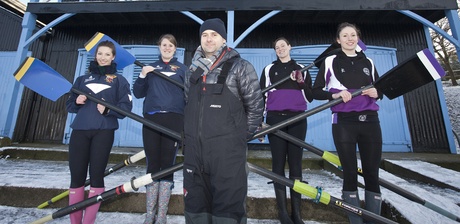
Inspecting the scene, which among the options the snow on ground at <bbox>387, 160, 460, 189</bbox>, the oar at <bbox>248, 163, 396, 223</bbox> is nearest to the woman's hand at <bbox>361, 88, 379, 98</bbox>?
the oar at <bbox>248, 163, 396, 223</bbox>

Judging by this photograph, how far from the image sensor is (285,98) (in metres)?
2.51

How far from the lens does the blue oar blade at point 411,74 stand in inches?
70.4

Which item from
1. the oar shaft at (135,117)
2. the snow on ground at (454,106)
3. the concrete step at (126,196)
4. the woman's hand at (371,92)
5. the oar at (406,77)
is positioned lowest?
the concrete step at (126,196)

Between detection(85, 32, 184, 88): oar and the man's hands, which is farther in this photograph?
detection(85, 32, 184, 88): oar

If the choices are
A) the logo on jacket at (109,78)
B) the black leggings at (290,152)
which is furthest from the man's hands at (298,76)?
the logo on jacket at (109,78)

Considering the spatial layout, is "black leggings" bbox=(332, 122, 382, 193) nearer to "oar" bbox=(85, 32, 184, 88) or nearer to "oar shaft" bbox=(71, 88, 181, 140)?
"oar shaft" bbox=(71, 88, 181, 140)

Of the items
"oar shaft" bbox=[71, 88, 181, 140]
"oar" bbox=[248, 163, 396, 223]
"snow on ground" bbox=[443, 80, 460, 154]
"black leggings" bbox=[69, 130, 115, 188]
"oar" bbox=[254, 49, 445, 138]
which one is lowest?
"oar" bbox=[248, 163, 396, 223]

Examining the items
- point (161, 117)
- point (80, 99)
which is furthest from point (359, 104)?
point (80, 99)

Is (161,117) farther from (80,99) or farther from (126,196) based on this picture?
(126,196)

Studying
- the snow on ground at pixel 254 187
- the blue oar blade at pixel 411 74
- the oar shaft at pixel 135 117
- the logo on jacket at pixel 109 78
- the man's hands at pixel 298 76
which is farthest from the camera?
the man's hands at pixel 298 76

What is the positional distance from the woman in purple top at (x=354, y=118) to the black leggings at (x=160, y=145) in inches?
60.4

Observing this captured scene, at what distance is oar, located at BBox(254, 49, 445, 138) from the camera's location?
1.79 m

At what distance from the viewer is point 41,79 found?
2.51 metres

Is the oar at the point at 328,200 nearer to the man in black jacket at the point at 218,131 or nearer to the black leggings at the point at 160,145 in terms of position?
the man in black jacket at the point at 218,131
